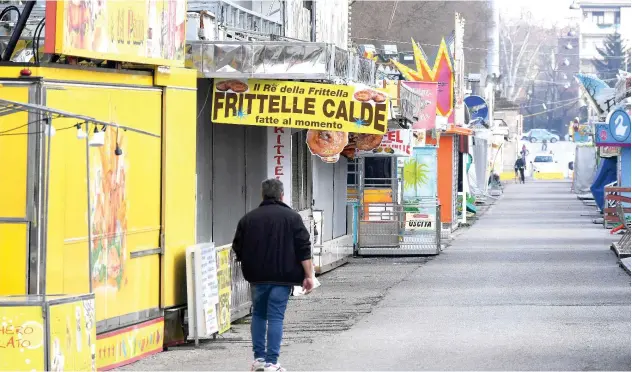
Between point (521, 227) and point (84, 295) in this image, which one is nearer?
point (84, 295)

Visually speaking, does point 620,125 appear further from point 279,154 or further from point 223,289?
point 223,289

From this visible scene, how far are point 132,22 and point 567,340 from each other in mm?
5258

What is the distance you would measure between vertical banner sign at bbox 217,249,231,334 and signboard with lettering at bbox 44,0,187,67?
7.37 feet

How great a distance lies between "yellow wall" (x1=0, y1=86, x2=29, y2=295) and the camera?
11.1 meters

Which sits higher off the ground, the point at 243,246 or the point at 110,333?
the point at 243,246

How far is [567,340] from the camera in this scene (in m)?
14.1

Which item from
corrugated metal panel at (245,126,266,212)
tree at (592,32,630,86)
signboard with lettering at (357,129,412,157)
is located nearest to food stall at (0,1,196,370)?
corrugated metal panel at (245,126,266,212)

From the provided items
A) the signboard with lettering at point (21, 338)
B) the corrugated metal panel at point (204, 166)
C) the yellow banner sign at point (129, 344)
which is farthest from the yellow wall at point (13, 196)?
the corrugated metal panel at point (204, 166)

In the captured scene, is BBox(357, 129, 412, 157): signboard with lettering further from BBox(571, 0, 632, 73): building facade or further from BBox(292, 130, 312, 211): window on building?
BBox(571, 0, 632, 73): building facade

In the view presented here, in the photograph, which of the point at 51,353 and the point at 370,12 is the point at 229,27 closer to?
the point at 51,353

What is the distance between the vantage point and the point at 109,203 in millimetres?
12391

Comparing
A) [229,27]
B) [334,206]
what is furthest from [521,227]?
[229,27]

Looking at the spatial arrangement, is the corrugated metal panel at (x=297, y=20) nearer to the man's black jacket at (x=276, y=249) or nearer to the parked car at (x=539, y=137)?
the man's black jacket at (x=276, y=249)

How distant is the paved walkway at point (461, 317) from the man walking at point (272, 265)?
A: 75 centimetres
